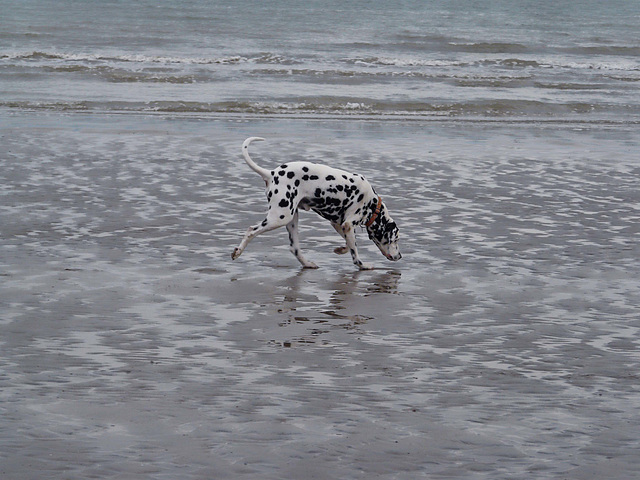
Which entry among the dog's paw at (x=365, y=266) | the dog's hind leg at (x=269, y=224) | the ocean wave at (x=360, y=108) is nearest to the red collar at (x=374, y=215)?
the dog's paw at (x=365, y=266)

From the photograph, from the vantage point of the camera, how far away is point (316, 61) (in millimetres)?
33188

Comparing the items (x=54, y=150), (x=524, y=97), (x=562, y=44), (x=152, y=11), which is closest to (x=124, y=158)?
(x=54, y=150)

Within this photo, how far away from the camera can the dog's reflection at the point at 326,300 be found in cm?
655

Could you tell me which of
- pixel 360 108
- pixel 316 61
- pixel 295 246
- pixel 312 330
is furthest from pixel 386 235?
pixel 316 61

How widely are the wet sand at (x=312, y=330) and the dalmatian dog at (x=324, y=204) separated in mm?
200

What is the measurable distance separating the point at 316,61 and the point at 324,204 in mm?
25515

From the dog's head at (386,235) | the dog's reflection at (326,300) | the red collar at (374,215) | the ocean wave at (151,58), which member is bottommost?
the ocean wave at (151,58)

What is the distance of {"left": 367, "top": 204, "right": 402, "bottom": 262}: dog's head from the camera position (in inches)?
334

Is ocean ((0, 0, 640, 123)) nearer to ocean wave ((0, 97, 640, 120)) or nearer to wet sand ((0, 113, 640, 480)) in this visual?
ocean wave ((0, 97, 640, 120))

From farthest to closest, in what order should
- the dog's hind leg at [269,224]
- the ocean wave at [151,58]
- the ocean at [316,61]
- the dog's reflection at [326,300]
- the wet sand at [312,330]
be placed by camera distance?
the ocean wave at [151,58] → the ocean at [316,61] → the dog's hind leg at [269,224] → the dog's reflection at [326,300] → the wet sand at [312,330]

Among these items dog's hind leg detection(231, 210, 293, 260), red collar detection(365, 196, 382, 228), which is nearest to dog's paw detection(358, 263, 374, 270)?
red collar detection(365, 196, 382, 228)

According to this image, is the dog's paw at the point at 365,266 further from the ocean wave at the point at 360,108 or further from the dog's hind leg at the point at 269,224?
the ocean wave at the point at 360,108

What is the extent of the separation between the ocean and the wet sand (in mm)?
8686

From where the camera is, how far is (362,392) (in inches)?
211
